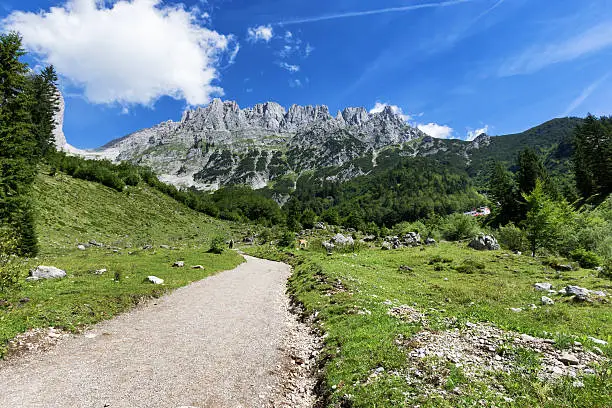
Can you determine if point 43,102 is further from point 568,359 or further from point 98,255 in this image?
point 568,359

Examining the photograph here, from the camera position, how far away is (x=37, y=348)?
1224 centimetres

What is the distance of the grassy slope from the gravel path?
91.5 inches

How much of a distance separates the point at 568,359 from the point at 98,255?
152 ft

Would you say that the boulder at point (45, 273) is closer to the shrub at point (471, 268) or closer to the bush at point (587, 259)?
the shrub at point (471, 268)

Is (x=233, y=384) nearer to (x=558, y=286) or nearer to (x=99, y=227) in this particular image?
(x=558, y=286)

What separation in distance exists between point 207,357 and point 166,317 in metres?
6.92

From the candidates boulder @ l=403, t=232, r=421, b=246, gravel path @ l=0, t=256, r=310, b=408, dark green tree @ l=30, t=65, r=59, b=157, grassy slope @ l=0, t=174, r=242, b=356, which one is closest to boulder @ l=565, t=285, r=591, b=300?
gravel path @ l=0, t=256, r=310, b=408

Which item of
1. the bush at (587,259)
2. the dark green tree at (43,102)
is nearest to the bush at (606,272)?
the bush at (587,259)

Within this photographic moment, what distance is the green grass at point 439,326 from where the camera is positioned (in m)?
8.11

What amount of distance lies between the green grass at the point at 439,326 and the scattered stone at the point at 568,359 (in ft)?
2.32

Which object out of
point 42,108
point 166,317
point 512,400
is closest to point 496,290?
point 512,400

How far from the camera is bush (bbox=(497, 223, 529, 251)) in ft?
188

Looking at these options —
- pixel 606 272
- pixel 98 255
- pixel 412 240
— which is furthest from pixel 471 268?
pixel 98 255

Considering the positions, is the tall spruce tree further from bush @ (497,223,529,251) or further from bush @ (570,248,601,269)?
bush @ (497,223,529,251)
